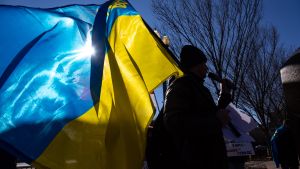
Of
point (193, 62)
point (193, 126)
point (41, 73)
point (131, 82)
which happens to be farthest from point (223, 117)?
point (41, 73)

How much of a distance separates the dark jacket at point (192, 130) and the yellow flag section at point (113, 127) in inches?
8.5

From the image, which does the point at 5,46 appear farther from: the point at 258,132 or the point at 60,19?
the point at 258,132

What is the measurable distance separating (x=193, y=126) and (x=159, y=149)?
294mm

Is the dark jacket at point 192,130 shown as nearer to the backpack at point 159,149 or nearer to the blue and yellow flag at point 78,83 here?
the backpack at point 159,149

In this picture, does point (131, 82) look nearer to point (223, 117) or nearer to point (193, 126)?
point (193, 126)

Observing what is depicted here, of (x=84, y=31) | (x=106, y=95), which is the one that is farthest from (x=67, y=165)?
(x=84, y=31)

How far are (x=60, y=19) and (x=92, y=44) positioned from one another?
0.55m

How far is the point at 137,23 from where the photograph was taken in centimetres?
323

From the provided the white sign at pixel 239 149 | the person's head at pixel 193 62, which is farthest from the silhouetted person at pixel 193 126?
the white sign at pixel 239 149

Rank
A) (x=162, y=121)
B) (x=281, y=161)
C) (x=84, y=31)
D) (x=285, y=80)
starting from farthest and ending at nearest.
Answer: (x=281, y=161), (x=285, y=80), (x=84, y=31), (x=162, y=121)

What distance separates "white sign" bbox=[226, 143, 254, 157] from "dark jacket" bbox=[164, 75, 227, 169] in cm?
114

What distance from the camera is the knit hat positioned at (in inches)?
107

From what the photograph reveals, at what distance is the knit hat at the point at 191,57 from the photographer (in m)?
2.72

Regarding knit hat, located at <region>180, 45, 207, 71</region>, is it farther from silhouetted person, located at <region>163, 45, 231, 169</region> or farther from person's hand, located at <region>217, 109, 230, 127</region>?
person's hand, located at <region>217, 109, 230, 127</region>
